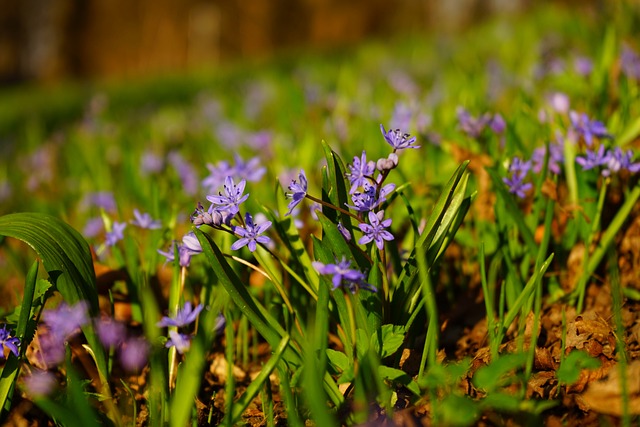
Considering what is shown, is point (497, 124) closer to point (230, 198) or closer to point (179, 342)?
point (230, 198)

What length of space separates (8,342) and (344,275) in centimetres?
81

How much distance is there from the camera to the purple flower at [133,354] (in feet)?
4.66

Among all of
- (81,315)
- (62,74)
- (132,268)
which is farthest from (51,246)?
(62,74)

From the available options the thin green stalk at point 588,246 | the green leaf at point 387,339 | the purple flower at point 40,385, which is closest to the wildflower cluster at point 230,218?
the green leaf at point 387,339

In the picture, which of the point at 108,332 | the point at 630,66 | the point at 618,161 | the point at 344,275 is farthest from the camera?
the point at 630,66

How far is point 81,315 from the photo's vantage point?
1.37m

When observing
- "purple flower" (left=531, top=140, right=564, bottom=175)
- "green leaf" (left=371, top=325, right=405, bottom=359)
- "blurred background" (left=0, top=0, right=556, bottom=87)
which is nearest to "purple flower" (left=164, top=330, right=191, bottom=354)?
"green leaf" (left=371, top=325, right=405, bottom=359)

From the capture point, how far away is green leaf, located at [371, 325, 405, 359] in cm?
131

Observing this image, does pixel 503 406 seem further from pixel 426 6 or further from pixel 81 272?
pixel 426 6

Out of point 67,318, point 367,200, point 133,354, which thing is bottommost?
point 133,354

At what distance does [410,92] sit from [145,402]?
2.64 m

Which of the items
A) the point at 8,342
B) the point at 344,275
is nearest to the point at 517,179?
the point at 344,275

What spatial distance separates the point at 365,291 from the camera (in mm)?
1335

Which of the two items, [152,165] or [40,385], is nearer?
[40,385]
